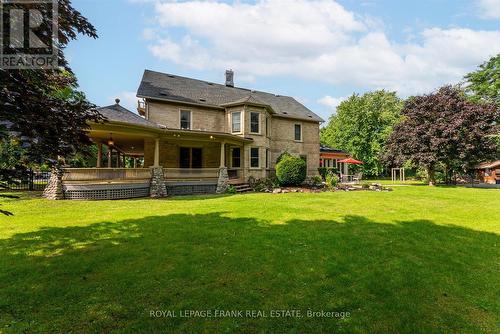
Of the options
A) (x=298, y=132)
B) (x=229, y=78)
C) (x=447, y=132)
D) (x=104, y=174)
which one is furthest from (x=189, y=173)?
(x=447, y=132)

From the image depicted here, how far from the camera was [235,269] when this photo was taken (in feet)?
15.9

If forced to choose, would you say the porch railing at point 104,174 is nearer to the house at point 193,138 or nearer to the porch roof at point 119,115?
the house at point 193,138

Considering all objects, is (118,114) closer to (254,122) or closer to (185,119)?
(185,119)

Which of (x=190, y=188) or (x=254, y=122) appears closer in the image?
(x=190, y=188)

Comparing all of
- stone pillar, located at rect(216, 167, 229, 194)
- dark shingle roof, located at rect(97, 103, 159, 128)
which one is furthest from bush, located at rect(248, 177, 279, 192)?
dark shingle roof, located at rect(97, 103, 159, 128)

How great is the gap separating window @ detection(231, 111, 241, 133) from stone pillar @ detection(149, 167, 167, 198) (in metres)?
7.34

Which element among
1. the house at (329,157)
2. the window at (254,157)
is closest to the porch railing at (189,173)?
the window at (254,157)

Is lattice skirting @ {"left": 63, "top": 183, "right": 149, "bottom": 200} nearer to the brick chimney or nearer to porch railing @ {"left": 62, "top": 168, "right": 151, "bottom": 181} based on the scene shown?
porch railing @ {"left": 62, "top": 168, "right": 151, "bottom": 181}

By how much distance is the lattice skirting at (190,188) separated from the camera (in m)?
15.9

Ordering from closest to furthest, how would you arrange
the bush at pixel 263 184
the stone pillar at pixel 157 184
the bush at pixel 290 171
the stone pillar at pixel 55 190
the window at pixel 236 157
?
the stone pillar at pixel 55 190
the stone pillar at pixel 157 184
the bush at pixel 263 184
the bush at pixel 290 171
the window at pixel 236 157

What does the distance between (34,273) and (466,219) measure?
1249cm

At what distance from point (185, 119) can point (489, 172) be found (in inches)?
1632

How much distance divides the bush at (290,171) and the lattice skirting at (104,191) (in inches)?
378

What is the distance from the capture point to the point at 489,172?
116ft
